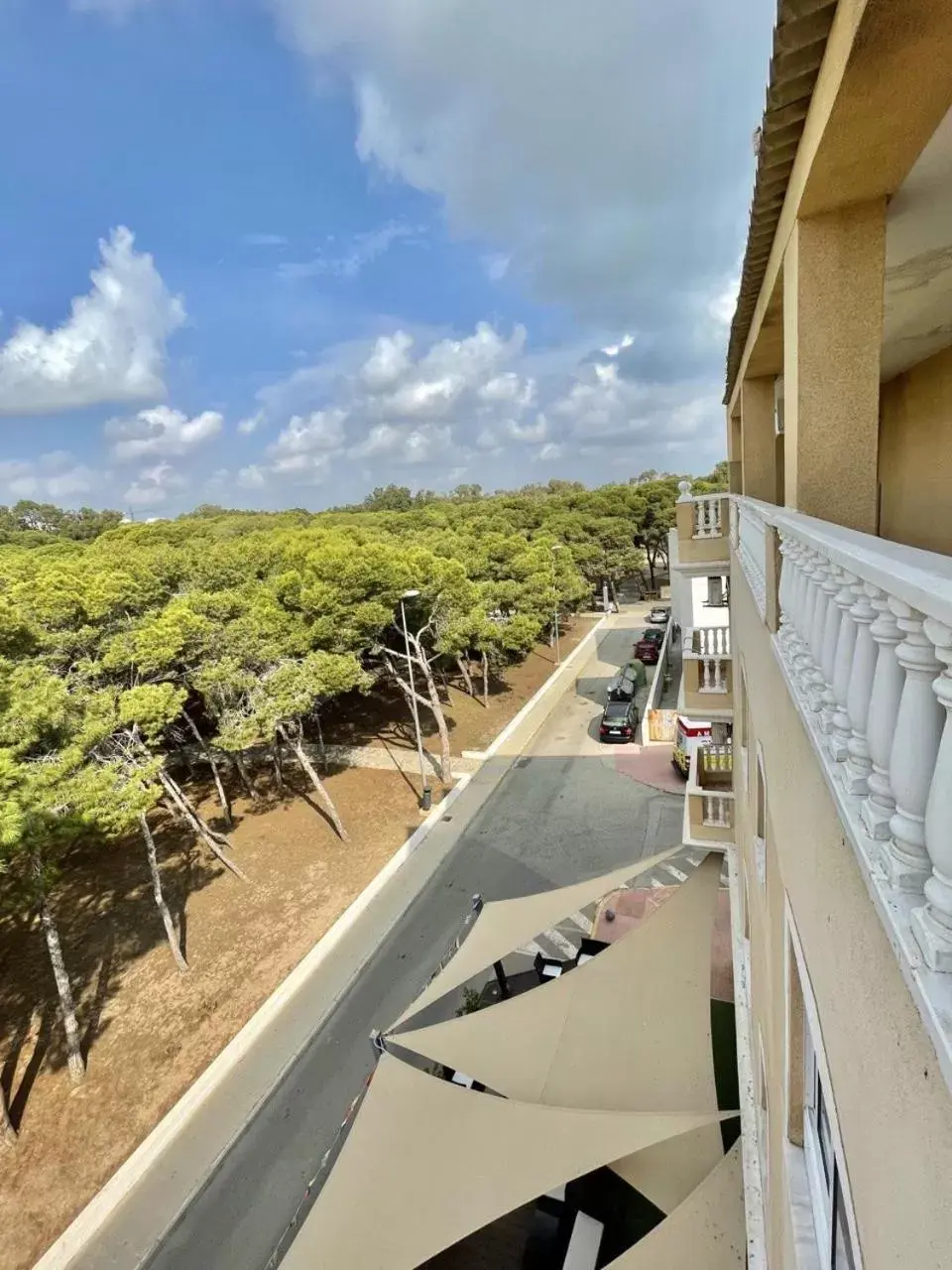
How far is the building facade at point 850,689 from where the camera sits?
3.39 feet

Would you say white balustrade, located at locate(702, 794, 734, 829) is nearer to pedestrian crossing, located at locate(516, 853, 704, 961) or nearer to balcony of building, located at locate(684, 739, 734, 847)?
balcony of building, located at locate(684, 739, 734, 847)

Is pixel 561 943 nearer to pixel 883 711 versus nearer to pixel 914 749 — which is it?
pixel 883 711

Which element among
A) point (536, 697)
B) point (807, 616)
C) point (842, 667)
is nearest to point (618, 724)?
point (536, 697)

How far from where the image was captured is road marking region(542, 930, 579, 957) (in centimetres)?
1079

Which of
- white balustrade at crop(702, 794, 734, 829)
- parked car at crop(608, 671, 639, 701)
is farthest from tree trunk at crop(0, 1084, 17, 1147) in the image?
parked car at crop(608, 671, 639, 701)

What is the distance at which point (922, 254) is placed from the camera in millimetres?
3443

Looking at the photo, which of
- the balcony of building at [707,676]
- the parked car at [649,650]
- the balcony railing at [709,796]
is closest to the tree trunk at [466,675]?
the parked car at [649,650]

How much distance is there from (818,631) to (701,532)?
8068 mm

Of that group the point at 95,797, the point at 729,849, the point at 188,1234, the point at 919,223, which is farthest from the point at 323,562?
the point at 919,223

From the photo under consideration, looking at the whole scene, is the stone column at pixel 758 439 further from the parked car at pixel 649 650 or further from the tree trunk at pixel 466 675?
the parked car at pixel 649 650

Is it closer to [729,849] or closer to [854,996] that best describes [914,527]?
[729,849]

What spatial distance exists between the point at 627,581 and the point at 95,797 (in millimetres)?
44581

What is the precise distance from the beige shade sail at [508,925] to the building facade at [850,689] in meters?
3.93

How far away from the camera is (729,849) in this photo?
9.12 m
